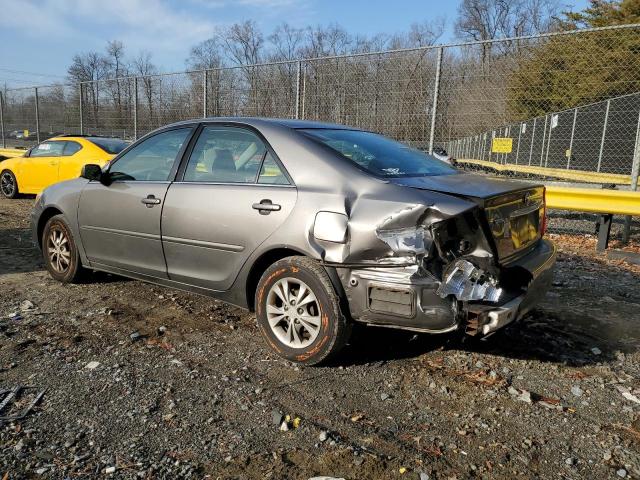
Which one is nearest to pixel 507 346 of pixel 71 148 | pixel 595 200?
pixel 595 200

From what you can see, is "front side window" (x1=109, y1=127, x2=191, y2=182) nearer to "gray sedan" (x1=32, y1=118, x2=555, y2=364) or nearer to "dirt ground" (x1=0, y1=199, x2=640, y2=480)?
"gray sedan" (x1=32, y1=118, x2=555, y2=364)

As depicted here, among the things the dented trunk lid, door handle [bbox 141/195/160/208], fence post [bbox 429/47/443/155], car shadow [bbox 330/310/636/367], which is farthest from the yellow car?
the dented trunk lid

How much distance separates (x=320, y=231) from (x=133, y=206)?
1.96m

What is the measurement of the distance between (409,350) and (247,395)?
1.29m

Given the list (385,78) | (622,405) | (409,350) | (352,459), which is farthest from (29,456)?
(385,78)

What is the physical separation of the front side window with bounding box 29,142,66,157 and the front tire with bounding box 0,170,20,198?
82 cm

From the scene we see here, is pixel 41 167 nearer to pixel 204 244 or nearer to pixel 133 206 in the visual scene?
pixel 133 206

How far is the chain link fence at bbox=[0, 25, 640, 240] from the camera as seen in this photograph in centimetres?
791

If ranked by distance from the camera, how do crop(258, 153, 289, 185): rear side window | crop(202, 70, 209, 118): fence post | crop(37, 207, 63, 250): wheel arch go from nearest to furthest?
crop(258, 153, 289, 185): rear side window → crop(37, 207, 63, 250): wheel arch → crop(202, 70, 209, 118): fence post

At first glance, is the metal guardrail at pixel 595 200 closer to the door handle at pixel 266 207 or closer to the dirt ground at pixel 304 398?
the dirt ground at pixel 304 398

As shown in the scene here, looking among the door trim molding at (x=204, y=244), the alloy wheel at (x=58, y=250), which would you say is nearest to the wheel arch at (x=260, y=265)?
the door trim molding at (x=204, y=244)

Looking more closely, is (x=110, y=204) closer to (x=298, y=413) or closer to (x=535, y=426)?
(x=298, y=413)

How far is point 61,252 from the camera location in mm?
5176

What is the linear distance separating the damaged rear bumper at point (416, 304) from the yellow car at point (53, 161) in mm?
7891
